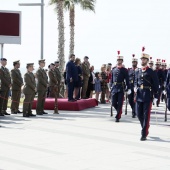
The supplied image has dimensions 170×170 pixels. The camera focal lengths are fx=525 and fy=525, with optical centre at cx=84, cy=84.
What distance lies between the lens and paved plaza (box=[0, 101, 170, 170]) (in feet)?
29.7

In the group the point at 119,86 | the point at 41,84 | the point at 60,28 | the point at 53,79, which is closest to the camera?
the point at 119,86

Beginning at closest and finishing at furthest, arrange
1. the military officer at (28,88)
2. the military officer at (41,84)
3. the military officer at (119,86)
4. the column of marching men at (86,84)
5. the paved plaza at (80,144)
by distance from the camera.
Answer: the paved plaza at (80,144), the column of marching men at (86,84), the military officer at (119,86), the military officer at (28,88), the military officer at (41,84)

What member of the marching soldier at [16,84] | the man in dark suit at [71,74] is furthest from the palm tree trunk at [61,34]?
the marching soldier at [16,84]

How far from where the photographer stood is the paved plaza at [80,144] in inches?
356

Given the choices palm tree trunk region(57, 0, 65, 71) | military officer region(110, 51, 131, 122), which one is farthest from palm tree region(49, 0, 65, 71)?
military officer region(110, 51, 131, 122)

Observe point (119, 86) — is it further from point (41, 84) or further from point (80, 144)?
point (80, 144)

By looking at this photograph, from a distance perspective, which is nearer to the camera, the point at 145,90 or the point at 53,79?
the point at 145,90

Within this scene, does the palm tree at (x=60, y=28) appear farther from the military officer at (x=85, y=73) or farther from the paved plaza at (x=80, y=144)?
the paved plaza at (x=80, y=144)

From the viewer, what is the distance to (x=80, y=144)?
1138 cm

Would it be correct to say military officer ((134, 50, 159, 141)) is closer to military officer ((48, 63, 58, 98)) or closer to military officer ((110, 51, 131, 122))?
military officer ((110, 51, 131, 122))

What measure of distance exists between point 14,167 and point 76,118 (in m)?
8.72

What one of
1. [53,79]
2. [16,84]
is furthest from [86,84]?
[16,84]

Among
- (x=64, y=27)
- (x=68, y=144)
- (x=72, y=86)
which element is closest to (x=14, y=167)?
(x=68, y=144)

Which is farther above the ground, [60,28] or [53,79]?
[60,28]
